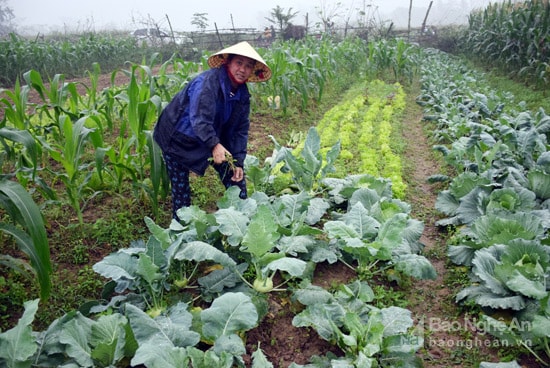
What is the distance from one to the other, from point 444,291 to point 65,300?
267 cm

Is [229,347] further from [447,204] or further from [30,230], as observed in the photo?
[447,204]

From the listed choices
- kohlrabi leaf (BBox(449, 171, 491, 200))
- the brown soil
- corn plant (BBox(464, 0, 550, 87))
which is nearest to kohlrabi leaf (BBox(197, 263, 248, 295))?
the brown soil

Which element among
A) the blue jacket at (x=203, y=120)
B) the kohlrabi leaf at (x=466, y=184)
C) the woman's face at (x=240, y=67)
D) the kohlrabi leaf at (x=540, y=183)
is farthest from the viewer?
the kohlrabi leaf at (x=466, y=184)

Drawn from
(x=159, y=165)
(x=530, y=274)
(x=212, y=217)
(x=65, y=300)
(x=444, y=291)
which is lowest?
(x=444, y=291)

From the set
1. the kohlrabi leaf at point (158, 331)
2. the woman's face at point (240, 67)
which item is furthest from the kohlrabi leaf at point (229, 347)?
the woman's face at point (240, 67)

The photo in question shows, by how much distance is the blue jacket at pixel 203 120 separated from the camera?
120 inches

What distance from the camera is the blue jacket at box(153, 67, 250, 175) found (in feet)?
9.96

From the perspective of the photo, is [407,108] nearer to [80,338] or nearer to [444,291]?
[444,291]

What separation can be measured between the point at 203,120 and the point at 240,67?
1.79 ft

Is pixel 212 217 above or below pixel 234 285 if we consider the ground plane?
above

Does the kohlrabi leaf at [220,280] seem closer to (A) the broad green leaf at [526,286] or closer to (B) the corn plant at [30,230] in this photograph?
(B) the corn plant at [30,230]

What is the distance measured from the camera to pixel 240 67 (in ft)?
10.4

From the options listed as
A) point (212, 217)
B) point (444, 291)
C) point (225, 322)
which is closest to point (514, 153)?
point (444, 291)

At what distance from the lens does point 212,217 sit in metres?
2.79
